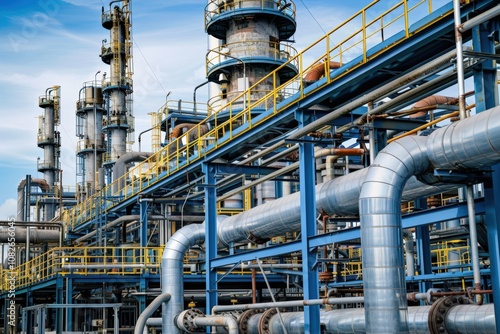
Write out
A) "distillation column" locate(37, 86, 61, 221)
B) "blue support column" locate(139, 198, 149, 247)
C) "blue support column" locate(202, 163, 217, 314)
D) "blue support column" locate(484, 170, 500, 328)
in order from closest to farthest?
1. "blue support column" locate(484, 170, 500, 328)
2. "blue support column" locate(202, 163, 217, 314)
3. "blue support column" locate(139, 198, 149, 247)
4. "distillation column" locate(37, 86, 61, 221)

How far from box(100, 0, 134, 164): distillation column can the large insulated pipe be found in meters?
46.1

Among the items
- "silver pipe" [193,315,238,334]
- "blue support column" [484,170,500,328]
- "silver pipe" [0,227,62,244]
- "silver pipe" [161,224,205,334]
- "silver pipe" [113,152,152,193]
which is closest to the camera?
"blue support column" [484,170,500,328]

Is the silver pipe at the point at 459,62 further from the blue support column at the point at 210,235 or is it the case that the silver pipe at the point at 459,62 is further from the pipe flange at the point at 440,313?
the blue support column at the point at 210,235

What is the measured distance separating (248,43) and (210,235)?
50.6ft

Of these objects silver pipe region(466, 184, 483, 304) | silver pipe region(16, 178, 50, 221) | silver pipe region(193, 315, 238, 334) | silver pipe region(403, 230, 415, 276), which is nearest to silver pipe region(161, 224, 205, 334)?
silver pipe region(193, 315, 238, 334)

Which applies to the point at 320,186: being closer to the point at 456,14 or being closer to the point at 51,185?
the point at 456,14

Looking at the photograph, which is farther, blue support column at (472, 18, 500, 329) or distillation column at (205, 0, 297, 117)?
distillation column at (205, 0, 297, 117)

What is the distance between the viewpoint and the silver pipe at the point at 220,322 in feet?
65.9

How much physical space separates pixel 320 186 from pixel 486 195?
6.15 metres

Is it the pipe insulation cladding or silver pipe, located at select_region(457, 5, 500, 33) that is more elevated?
silver pipe, located at select_region(457, 5, 500, 33)

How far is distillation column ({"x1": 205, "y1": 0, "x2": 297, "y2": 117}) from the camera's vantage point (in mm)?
36812

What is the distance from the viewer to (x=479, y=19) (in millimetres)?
13031

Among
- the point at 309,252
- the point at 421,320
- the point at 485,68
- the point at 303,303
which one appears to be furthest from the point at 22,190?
the point at 485,68

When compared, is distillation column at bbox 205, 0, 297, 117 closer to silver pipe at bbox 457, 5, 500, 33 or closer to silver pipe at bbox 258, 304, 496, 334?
silver pipe at bbox 258, 304, 496, 334
